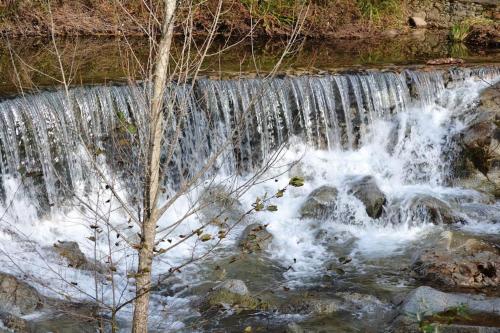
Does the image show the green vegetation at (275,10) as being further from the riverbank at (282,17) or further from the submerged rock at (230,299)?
the submerged rock at (230,299)

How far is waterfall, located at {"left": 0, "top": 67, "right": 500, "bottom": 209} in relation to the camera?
27.7 feet

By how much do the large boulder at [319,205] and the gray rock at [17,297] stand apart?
11.8ft

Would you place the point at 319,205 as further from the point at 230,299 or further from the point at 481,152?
the point at 230,299

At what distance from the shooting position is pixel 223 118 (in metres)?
9.71

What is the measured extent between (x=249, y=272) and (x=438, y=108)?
4.87 meters

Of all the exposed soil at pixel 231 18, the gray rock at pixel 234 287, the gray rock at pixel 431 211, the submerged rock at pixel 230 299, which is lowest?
the submerged rock at pixel 230 299

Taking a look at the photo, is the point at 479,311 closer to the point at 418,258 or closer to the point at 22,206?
the point at 418,258

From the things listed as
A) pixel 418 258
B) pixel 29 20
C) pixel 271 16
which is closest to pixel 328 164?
pixel 418 258

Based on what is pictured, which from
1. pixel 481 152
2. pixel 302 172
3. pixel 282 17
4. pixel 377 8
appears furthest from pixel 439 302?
pixel 377 8

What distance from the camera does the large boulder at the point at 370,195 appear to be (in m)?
8.60

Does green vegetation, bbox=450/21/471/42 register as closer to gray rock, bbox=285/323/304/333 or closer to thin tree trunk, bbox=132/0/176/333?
gray rock, bbox=285/323/304/333

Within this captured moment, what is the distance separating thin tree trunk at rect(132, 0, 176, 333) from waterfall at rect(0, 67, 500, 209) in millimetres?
4011

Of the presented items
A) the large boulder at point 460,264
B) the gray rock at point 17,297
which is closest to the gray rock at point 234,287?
the gray rock at point 17,297

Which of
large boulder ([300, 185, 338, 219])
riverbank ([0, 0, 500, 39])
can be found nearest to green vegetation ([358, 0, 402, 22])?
riverbank ([0, 0, 500, 39])
